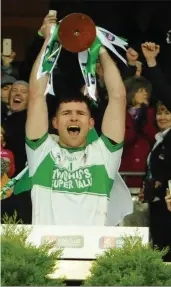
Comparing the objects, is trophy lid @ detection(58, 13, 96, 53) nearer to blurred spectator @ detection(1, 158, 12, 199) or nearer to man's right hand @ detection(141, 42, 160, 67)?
man's right hand @ detection(141, 42, 160, 67)

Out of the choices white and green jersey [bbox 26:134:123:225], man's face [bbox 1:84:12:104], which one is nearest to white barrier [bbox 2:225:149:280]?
white and green jersey [bbox 26:134:123:225]

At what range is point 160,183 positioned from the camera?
11008 millimetres

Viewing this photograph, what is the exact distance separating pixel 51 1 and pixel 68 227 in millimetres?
2351

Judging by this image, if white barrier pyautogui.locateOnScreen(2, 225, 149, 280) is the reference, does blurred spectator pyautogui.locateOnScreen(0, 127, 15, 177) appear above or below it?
above

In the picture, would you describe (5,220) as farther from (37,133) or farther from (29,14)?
(29,14)

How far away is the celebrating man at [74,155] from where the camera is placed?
35.1 ft

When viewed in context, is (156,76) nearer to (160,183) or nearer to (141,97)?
(141,97)

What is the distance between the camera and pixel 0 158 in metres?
11.1

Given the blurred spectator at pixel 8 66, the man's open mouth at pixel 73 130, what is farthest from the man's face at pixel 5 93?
the man's open mouth at pixel 73 130

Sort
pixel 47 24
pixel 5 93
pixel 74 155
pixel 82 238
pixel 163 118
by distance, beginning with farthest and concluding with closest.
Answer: pixel 5 93 → pixel 163 118 → pixel 47 24 → pixel 74 155 → pixel 82 238

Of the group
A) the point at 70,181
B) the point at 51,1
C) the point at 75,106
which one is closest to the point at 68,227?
the point at 70,181

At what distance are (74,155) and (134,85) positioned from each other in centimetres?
103

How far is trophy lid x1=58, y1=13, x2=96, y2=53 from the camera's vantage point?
1049 centimetres

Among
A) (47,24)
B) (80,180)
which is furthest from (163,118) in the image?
(47,24)
